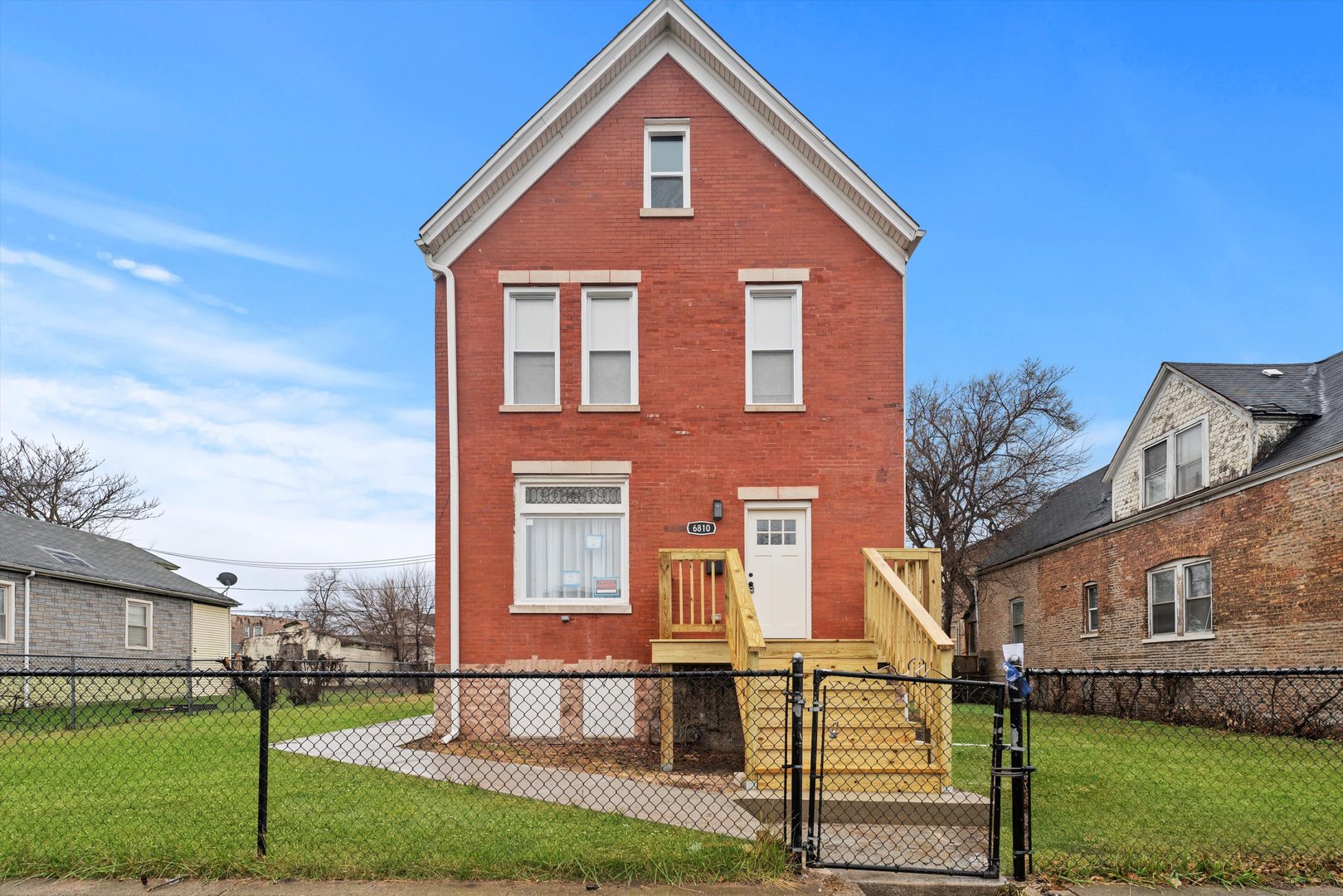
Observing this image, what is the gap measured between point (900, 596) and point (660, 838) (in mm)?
4202

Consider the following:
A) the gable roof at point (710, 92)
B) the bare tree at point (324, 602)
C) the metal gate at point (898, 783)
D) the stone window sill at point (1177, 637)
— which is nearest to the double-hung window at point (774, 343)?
the gable roof at point (710, 92)

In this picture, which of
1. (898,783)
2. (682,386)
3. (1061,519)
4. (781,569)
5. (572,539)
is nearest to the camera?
(898,783)

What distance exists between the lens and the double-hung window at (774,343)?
12.9 m

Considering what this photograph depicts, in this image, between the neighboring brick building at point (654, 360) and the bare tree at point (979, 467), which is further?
the bare tree at point (979, 467)

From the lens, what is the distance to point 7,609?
20281mm

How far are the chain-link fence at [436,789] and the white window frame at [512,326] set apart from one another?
3720mm

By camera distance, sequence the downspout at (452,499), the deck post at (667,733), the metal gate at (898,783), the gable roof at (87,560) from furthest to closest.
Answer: the gable roof at (87,560) < the downspout at (452,499) < the deck post at (667,733) < the metal gate at (898,783)

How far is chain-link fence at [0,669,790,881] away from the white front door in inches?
58.8

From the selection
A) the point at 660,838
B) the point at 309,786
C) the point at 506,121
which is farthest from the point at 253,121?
the point at 660,838

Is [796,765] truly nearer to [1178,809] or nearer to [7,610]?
[1178,809]

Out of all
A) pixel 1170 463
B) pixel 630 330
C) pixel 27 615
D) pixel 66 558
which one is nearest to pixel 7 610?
pixel 27 615

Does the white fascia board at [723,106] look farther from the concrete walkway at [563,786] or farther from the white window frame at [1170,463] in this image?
the white window frame at [1170,463]

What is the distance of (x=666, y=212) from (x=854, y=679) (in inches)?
265

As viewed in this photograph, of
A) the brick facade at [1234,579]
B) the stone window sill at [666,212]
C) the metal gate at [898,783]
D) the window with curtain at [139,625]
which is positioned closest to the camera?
the metal gate at [898,783]
